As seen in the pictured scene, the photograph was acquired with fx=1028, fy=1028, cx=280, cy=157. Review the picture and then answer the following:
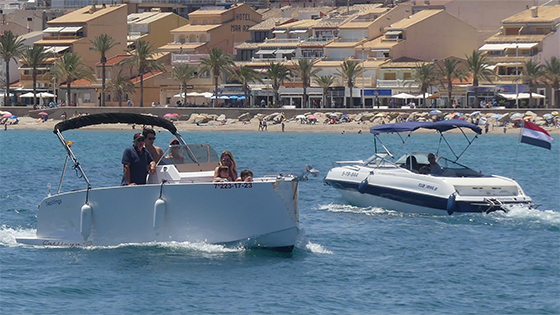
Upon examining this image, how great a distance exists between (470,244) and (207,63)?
273ft

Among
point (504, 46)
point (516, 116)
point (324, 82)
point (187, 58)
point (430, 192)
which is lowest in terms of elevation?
point (430, 192)

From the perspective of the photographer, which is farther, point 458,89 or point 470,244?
point 458,89

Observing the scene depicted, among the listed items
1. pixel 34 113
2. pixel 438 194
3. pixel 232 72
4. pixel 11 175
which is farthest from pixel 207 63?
pixel 438 194

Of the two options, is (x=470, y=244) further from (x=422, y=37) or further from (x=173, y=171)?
(x=422, y=37)

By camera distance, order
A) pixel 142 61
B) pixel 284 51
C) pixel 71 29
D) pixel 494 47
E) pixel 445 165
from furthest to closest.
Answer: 1. pixel 71 29
2. pixel 284 51
3. pixel 142 61
4. pixel 494 47
5. pixel 445 165

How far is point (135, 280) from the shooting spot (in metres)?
19.3

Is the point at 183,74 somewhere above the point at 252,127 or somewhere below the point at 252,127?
above

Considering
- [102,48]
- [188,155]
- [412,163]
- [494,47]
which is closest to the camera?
[188,155]

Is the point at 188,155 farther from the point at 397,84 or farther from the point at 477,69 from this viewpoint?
the point at 397,84

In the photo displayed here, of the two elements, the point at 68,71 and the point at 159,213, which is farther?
Answer: the point at 68,71

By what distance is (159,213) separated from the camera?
789 inches

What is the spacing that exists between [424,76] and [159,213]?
80736 millimetres

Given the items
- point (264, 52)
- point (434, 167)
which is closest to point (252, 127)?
point (264, 52)

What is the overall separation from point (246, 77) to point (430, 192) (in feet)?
259
